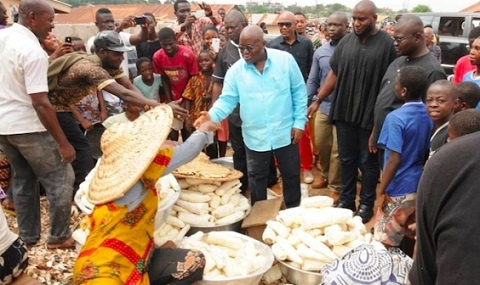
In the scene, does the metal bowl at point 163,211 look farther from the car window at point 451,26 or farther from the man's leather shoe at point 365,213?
the car window at point 451,26

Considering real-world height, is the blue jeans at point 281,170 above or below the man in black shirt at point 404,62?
below

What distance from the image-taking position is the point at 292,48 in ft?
17.2

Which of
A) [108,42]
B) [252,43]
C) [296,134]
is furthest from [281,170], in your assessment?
[108,42]

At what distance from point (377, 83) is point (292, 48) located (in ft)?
5.01

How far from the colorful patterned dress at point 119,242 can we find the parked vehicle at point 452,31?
9548 millimetres

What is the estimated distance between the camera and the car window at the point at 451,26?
36.1 feet

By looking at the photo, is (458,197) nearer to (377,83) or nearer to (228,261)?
(228,261)

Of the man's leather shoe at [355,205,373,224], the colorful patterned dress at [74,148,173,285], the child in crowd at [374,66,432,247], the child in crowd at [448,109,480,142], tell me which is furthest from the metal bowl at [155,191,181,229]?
the child in crowd at [448,109,480,142]

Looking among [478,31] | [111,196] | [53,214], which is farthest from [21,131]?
[478,31]

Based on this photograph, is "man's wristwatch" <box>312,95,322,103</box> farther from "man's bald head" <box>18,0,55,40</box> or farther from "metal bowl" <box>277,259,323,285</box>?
"man's bald head" <box>18,0,55,40</box>

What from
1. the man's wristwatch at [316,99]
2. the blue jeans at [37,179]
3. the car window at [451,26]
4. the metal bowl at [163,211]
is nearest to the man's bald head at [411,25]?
the man's wristwatch at [316,99]

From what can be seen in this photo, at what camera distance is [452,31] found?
11.2m

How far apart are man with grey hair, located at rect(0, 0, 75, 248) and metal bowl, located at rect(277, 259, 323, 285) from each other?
192cm

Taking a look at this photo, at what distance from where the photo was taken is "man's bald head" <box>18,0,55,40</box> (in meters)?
3.33
